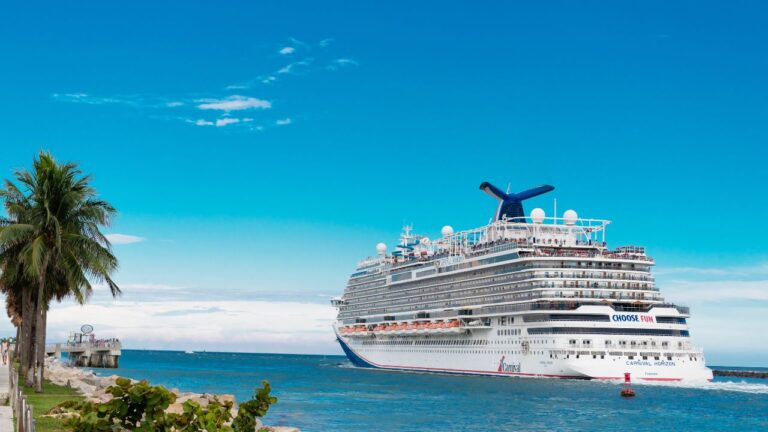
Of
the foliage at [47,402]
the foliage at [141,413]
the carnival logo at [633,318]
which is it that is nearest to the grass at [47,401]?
the foliage at [47,402]

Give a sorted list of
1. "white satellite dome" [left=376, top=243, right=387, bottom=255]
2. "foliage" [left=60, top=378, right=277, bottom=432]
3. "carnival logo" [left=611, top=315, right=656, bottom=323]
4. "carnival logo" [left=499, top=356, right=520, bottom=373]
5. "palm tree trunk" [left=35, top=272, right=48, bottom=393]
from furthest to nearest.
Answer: "white satellite dome" [left=376, top=243, right=387, bottom=255], "carnival logo" [left=499, top=356, right=520, bottom=373], "carnival logo" [left=611, top=315, right=656, bottom=323], "palm tree trunk" [left=35, top=272, right=48, bottom=393], "foliage" [left=60, top=378, right=277, bottom=432]

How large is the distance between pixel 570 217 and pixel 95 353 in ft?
229

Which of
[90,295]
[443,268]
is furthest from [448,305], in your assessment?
[90,295]

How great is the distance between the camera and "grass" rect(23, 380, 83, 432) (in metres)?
24.8

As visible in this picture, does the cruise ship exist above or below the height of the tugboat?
above

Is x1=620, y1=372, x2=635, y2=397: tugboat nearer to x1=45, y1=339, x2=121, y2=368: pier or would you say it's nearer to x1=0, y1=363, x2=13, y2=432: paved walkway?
x1=0, y1=363, x2=13, y2=432: paved walkway

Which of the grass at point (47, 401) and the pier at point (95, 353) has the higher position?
the pier at point (95, 353)

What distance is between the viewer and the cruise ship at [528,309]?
7762 centimetres

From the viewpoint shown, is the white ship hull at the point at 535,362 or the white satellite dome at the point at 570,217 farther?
the white satellite dome at the point at 570,217

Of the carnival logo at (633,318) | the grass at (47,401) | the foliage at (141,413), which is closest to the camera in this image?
the foliage at (141,413)

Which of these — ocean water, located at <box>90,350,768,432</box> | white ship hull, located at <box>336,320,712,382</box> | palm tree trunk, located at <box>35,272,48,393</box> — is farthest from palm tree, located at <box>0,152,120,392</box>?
white ship hull, located at <box>336,320,712,382</box>

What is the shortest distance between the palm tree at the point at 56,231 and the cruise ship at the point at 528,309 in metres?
51.1

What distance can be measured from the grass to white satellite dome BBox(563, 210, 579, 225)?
65531mm

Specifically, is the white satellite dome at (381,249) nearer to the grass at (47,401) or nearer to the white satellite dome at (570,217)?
the white satellite dome at (570,217)
